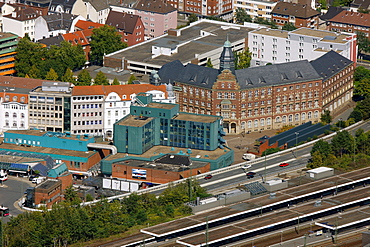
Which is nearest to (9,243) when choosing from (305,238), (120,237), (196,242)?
(120,237)

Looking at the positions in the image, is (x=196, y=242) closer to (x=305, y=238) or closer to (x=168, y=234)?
(x=168, y=234)

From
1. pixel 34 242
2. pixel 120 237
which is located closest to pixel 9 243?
pixel 34 242

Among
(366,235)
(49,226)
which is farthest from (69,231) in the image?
(366,235)

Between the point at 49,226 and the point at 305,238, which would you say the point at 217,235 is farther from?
the point at 49,226

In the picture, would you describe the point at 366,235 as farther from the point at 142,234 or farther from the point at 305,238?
the point at 142,234

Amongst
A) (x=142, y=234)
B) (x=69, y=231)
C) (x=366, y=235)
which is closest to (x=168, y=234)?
(x=142, y=234)

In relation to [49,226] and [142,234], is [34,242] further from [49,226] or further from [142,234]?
[142,234]
